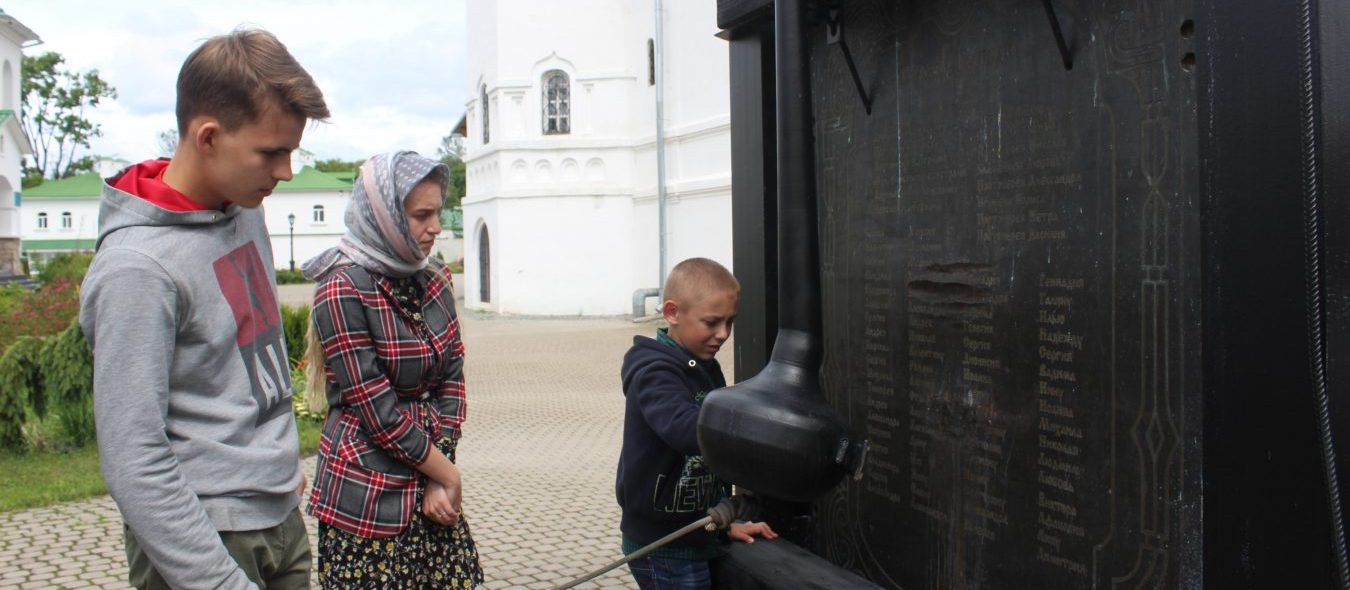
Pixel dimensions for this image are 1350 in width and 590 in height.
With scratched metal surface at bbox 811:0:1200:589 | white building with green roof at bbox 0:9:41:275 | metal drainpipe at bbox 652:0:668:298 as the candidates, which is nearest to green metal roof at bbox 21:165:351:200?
white building with green roof at bbox 0:9:41:275

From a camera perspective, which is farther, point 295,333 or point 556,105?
point 556,105

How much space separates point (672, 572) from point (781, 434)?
1.04 m

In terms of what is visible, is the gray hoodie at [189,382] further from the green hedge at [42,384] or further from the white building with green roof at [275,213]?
the white building with green roof at [275,213]

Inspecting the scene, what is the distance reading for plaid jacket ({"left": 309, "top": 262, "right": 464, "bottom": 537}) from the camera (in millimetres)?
2549

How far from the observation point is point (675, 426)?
2.81m

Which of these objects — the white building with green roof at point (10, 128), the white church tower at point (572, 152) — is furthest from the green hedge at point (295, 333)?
the white building with green roof at point (10, 128)

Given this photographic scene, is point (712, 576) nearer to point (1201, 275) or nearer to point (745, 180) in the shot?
point (745, 180)

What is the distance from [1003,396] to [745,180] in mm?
1371

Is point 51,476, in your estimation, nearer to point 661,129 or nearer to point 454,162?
point 661,129

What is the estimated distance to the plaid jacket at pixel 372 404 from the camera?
255cm

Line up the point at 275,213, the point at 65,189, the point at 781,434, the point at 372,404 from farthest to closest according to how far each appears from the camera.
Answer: the point at 275,213 → the point at 65,189 → the point at 372,404 → the point at 781,434

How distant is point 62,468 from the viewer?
7875mm

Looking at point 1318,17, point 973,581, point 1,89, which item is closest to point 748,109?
point 973,581

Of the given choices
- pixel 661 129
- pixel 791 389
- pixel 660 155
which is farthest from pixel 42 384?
pixel 661 129
